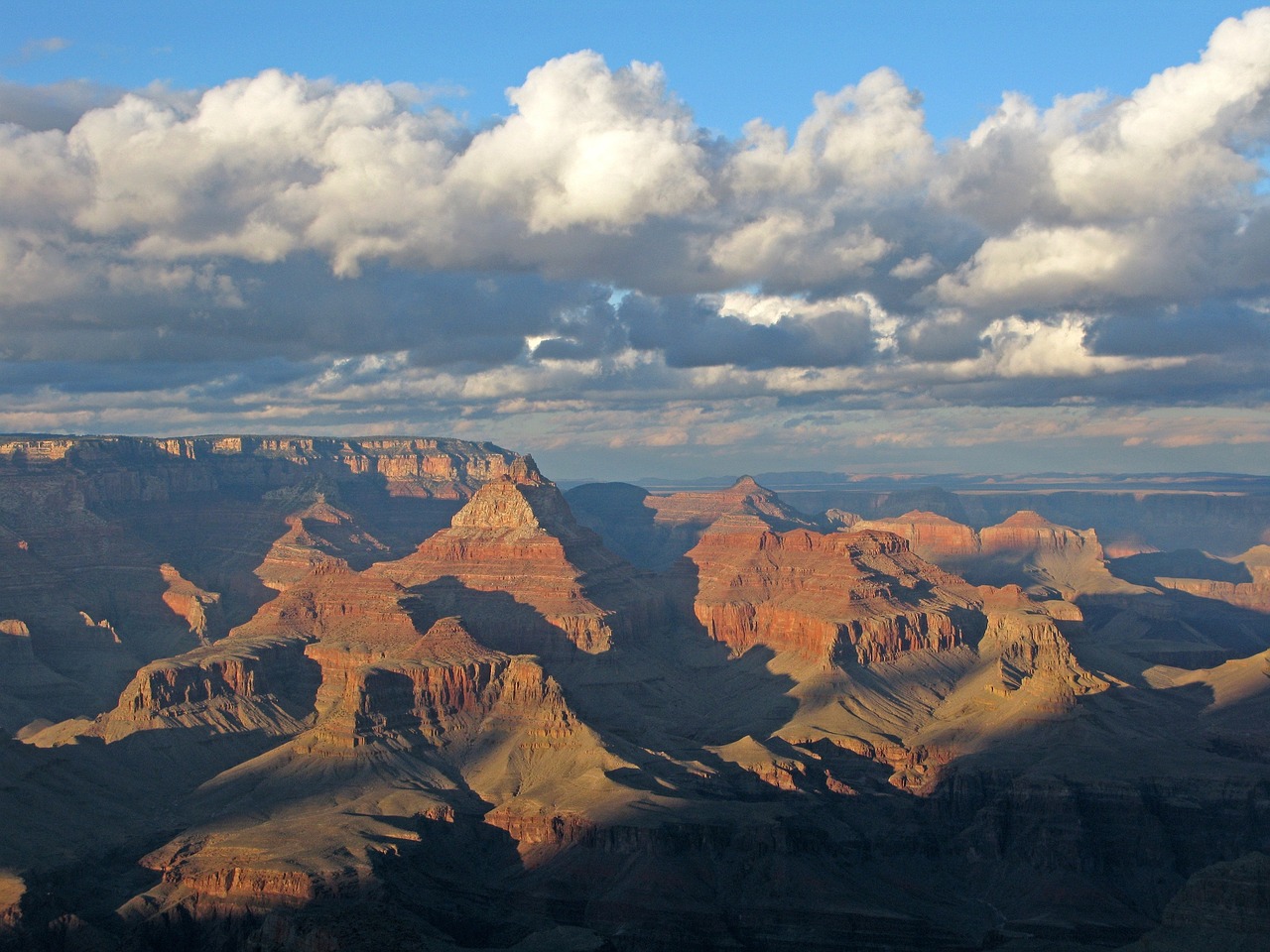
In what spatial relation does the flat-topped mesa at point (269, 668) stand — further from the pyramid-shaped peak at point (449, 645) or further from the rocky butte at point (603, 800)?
the pyramid-shaped peak at point (449, 645)

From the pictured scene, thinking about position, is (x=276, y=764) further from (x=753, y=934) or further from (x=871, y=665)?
(x=871, y=665)

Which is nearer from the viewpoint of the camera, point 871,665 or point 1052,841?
point 1052,841

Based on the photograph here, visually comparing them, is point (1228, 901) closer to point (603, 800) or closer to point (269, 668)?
point (603, 800)

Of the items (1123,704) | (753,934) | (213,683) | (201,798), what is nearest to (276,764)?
(201,798)

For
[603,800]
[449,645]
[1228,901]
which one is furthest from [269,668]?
[1228,901]

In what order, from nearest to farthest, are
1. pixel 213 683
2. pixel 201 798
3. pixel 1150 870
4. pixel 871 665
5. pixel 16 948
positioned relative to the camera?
pixel 16 948 → pixel 1150 870 → pixel 201 798 → pixel 213 683 → pixel 871 665

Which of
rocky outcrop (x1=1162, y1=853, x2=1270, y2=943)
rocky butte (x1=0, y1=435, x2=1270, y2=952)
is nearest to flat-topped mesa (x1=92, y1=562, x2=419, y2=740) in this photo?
rocky butte (x1=0, y1=435, x2=1270, y2=952)

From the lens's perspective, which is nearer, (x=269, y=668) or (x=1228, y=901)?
(x=1228, y=901)

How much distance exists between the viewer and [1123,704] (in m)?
172

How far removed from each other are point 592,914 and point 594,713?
5946 centimetres

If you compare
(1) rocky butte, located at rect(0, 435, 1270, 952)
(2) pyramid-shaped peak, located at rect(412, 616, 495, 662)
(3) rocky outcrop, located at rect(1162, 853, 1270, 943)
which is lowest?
(1) rocky butte, located at rect(0, 435, 1270, 952)

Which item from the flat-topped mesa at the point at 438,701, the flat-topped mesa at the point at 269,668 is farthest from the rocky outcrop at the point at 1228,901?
the flat-topped mesa at the point at 269,668

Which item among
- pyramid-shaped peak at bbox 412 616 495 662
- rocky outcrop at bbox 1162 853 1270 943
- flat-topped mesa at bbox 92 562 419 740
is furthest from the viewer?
pyramid-shaped peak at bbox 412 616 495 662

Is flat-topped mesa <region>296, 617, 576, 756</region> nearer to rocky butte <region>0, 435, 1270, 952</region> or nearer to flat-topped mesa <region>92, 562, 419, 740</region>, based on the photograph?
rocky butte <region>0, 435, 1270, 952</region>
